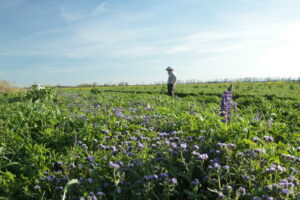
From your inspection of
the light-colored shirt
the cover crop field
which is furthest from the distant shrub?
the light-colored shirt

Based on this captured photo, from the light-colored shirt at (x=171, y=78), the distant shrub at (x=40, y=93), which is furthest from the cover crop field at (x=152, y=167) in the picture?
the light-colored shirt at (x=171, y=78)

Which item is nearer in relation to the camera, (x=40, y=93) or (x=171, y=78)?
(x=40, y=93)

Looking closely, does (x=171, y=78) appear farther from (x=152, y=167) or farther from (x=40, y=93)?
(x=152, y=167)

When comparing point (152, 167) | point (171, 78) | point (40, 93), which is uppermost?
point (171, 78)

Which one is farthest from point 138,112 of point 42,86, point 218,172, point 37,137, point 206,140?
point 42,86

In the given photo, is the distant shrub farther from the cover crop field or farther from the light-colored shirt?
the light-colored shirt

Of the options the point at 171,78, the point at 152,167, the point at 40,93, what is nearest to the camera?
the point at 152,167

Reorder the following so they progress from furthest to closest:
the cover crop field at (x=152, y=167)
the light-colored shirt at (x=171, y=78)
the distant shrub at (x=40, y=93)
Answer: the light-colored shirt at (x=171, y=78) < the distant shrub at (x=40, y=93) < the cover crop field at (x=152, y=167)

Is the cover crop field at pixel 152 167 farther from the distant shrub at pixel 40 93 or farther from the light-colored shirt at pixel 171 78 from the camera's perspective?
the light-colored shirt at pixel 171 78

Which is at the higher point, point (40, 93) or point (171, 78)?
point (171, 78)

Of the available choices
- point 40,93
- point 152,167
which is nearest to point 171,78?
point 40,93

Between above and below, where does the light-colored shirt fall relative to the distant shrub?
above

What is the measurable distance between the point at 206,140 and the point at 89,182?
1.81 meters

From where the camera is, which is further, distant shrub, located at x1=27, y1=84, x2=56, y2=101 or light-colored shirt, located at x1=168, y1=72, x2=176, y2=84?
light-colored shirt, located at x1=168, y1=72, x2=176, y2=84
